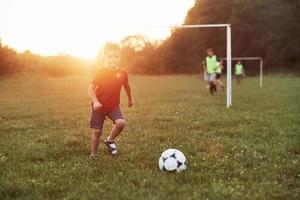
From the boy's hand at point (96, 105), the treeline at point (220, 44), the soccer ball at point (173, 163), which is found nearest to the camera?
the soccer ball at point (173, 163)

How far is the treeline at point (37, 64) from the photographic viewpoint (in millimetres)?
75125

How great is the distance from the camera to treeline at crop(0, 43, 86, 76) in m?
75.1

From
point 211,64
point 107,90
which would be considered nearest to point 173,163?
point 107,90

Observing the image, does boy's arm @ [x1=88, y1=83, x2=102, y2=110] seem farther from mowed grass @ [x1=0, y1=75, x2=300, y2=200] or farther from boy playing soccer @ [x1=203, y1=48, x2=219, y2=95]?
boy playing soccer @ [x1=203, y1=48, x2=219, y2=95]

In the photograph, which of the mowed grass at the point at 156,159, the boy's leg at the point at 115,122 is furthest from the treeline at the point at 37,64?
the boy's leg at the point at 115,122

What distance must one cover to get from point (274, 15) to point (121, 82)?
68.6m

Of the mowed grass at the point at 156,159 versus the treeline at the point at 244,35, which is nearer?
the mowed grass at the point at 156,159

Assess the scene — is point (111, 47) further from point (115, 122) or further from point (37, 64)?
point (37, 64)

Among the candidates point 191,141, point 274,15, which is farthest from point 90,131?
point 274,15

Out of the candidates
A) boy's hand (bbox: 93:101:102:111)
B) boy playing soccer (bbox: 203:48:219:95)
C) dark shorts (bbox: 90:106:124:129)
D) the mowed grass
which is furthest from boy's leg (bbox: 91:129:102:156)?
boy playing soccer (bbox: 203:48:219:95)

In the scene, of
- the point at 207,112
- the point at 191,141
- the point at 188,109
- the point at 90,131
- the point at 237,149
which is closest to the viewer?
the point at 237,149

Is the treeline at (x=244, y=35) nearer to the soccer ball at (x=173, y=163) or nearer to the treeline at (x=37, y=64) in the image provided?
the treeline at (x=37, y=64)

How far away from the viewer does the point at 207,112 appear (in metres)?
18.4

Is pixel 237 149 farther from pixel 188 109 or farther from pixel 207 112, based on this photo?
pixel 188 109
